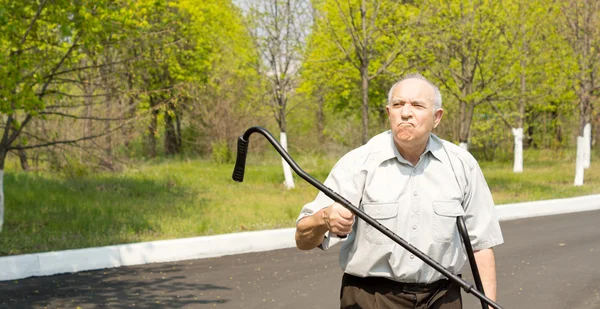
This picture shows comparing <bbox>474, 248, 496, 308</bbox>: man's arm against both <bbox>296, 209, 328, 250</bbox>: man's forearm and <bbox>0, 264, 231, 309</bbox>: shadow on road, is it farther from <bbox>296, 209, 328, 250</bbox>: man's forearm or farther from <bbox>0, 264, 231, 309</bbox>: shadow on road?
<bbox>0, 264, 231, 309</bbox>: shadow on road

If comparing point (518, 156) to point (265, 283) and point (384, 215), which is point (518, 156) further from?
point (384, 215)

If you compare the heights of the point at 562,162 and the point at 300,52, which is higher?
the point at 300,52

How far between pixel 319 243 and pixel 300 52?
58.1 ft

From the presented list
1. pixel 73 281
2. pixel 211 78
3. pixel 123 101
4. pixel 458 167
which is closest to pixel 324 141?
pixel 211 78

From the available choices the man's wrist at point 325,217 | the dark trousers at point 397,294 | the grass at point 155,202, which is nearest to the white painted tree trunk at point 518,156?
the grass at point 155,202

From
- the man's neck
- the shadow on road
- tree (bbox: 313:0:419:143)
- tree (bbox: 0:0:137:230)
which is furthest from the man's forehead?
tree (bbox: 313:0:419:143)

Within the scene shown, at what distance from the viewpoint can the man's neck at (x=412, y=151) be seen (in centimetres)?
322

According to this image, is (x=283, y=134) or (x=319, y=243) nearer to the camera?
(x=319, y=243)

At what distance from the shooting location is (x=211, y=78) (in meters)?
33.3

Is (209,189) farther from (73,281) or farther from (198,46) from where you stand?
(198,46)

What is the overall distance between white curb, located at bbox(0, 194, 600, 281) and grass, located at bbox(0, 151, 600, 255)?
0.83 meters

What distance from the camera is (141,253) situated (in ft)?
33.7

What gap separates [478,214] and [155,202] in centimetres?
1350

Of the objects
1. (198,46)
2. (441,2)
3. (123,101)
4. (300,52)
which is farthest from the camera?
(198,46)
